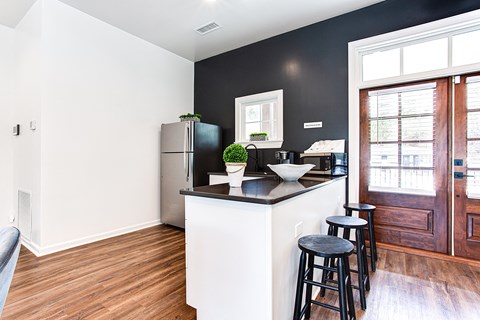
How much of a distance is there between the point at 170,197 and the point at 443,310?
3435 mm

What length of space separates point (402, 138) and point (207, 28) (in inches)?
120

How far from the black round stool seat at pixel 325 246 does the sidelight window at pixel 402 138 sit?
195 centimetres

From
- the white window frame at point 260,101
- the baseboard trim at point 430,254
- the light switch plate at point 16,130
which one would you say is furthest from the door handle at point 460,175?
the light switch plate at point 16,130

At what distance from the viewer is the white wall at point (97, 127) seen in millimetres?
2932

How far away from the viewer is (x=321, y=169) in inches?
113

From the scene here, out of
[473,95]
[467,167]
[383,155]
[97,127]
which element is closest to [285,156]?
[383,155]

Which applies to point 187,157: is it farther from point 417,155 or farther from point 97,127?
point 417,155

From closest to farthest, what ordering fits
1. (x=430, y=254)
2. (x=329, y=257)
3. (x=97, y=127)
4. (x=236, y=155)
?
(x=329, y=257) < (x=236, y=155) < (x=430, y=254) < (x=97, y=127)

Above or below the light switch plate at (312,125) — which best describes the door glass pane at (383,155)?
below

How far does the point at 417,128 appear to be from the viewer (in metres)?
2.87

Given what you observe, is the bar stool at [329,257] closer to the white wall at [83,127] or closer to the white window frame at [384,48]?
the white window frame at [384,48]

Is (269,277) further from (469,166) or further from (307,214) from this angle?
(469,166)

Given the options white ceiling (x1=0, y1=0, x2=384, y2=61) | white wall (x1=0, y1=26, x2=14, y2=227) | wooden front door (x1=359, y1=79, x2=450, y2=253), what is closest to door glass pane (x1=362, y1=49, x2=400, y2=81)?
wooden front door (x1=359, y1=79, x2=450, y2=253)

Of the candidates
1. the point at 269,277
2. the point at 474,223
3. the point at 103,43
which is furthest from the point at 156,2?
the point at 474,223
